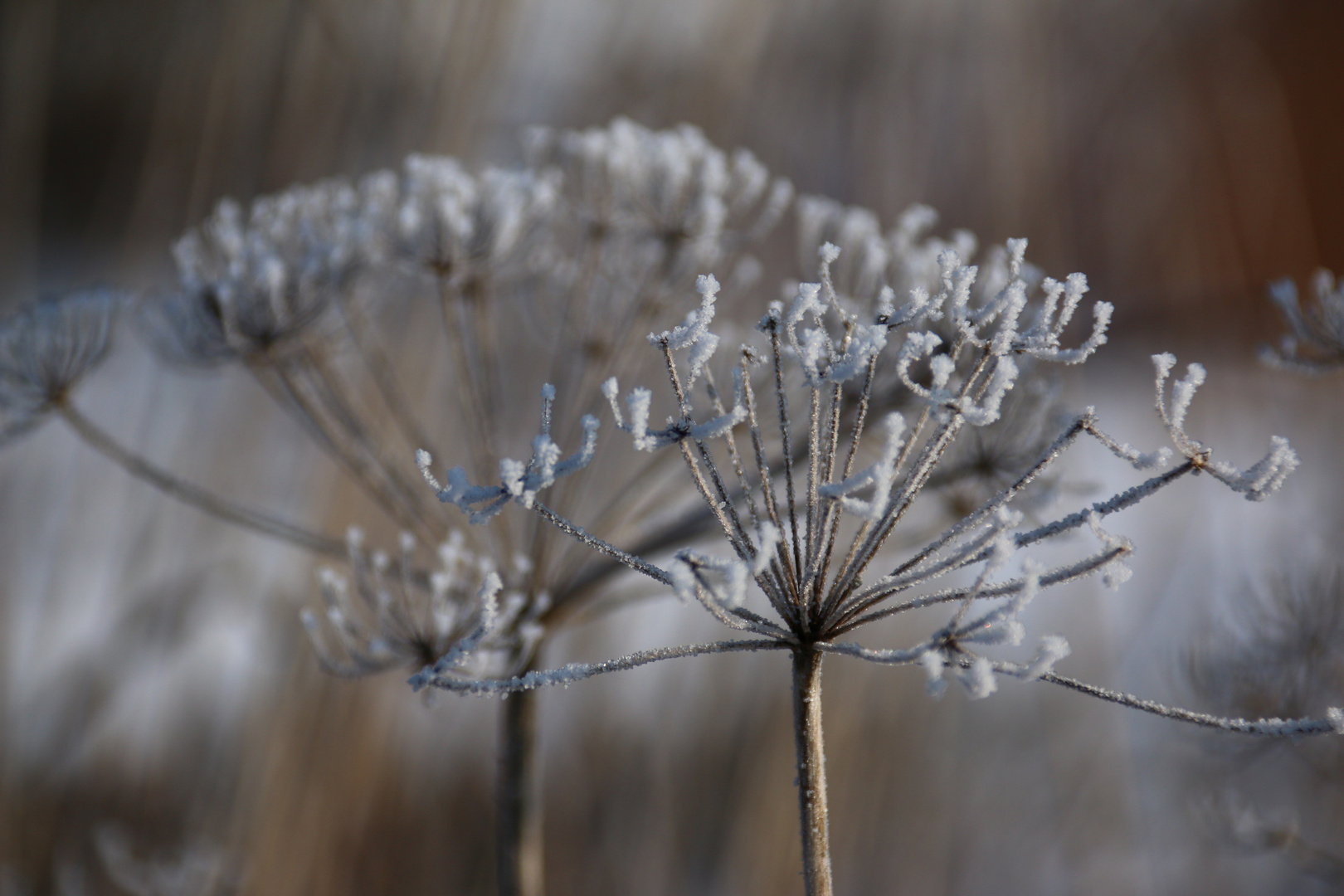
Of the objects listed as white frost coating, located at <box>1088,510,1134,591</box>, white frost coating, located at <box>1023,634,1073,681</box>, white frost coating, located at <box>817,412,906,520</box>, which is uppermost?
white frost coating, located at <box>817,412,906,520</box>

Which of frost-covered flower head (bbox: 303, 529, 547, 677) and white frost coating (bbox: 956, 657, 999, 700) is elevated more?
frost-covered flower head (bbox: 303, 529, 547, 677)

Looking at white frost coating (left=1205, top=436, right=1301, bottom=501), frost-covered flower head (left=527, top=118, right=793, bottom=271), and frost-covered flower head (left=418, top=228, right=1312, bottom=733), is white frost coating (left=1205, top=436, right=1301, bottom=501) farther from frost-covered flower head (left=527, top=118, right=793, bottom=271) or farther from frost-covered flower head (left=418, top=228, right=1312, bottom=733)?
frost-covered flower head (left=527, top=118, right=793, bottom=271)

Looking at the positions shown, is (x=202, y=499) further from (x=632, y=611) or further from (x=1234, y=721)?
(x=632, y=611)

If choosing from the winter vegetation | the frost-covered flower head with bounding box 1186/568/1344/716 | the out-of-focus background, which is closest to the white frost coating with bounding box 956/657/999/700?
the winter vegetation

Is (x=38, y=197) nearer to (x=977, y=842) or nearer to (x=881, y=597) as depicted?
(x=881, y=597)

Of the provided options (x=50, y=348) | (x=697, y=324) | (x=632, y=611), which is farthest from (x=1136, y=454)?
(x=632, y=611)

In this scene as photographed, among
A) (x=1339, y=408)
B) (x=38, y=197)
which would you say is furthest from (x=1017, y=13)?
(x=38, y=197)

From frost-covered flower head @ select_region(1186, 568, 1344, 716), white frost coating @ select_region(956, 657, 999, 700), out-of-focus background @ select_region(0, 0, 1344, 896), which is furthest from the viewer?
out-of-focus background @ select_region(0, 0, 1344, 896)

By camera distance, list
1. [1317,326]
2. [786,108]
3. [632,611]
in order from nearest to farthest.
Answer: [1317,326], [632,611], [786,108]
